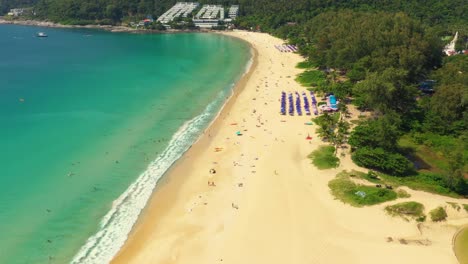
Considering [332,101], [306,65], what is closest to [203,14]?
[306,65]

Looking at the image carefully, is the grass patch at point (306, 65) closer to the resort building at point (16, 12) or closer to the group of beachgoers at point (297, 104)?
the group of beachgoers at point (297, 104)

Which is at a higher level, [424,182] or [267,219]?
[424,182]

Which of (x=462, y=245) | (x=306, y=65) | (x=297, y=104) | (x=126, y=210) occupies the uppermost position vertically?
(x=306, y=65)

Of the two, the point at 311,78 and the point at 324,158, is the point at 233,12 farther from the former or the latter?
the point at 324,158

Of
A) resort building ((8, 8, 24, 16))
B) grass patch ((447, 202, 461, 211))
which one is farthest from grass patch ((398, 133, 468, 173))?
resort building ((8, 8, 24, 16))

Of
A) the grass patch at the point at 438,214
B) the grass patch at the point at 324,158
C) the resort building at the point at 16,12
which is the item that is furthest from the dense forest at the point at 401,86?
the resort building at the point at 16,12

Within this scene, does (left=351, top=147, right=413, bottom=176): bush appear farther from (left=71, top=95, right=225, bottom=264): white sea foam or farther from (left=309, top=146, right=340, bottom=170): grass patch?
(left=71, top=95, right=225, bottom=264): white sea foam

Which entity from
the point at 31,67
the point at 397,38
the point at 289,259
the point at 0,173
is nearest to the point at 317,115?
the point at 397,38
